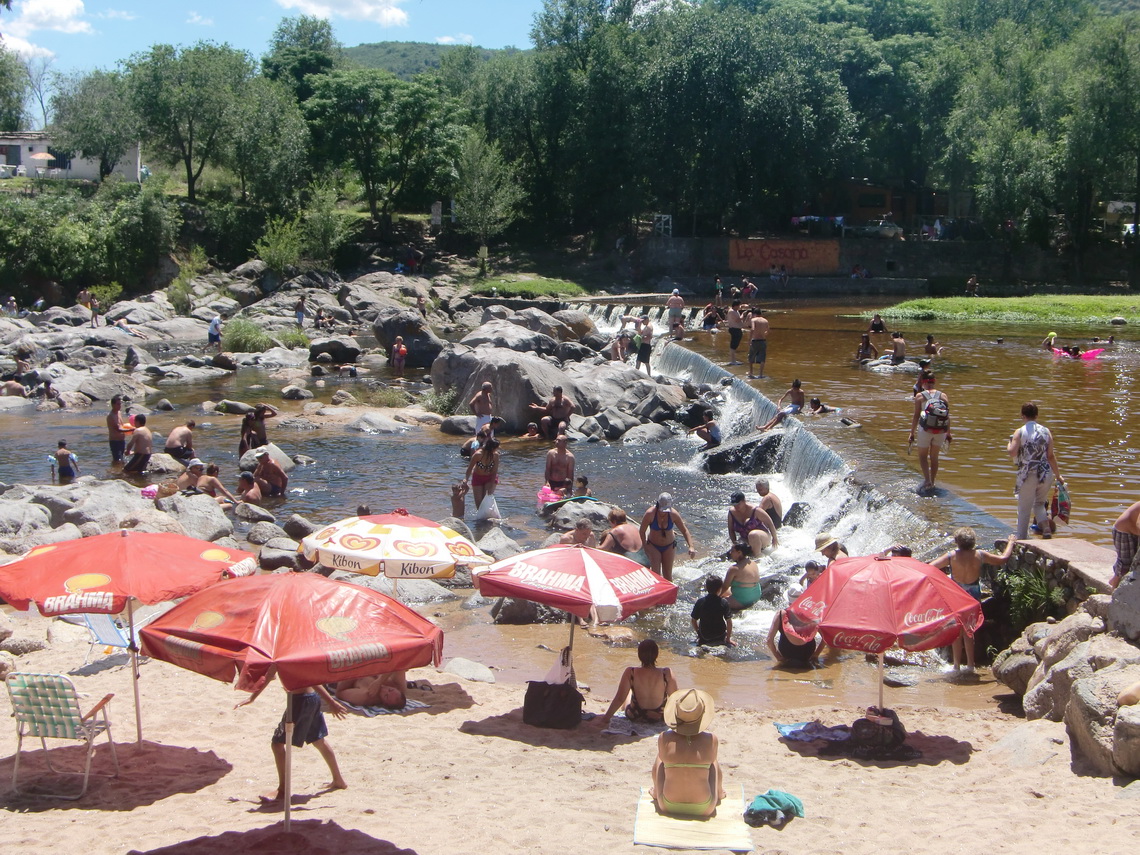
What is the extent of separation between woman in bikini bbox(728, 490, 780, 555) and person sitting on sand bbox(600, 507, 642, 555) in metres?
1.75

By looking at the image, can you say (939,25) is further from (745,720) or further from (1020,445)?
(745,720)

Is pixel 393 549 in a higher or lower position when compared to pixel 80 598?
lower

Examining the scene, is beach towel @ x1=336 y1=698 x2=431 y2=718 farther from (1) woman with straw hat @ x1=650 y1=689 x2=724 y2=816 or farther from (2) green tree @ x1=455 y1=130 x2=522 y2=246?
(2) green tree @ x1=455 y1=130 x2=522 y2=246

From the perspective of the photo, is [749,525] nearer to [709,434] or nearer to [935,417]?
[935,417]

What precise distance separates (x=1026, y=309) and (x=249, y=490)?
117 feet

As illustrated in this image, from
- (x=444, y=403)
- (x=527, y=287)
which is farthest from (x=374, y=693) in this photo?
(x=527, y=287)

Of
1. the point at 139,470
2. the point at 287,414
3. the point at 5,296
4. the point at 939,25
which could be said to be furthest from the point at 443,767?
the point at 939,25

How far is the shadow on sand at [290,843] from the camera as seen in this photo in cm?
652

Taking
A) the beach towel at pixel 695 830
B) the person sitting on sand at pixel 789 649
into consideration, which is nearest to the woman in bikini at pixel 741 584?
the person sitting on sand at pixel 789 649

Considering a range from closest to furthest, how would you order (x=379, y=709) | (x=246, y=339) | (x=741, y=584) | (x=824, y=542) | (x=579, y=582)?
(x=579, y=582) < (x=379, y=709) < (x=741, y=584) < (x=824, y=542) < (x=246, y=339)

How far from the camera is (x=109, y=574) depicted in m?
7.40

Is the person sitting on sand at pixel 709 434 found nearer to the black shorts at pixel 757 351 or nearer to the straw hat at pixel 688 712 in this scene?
the black shorts at pixel 757 351

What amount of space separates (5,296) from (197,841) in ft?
152

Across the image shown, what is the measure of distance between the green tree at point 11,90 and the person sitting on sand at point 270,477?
43.7 meters
